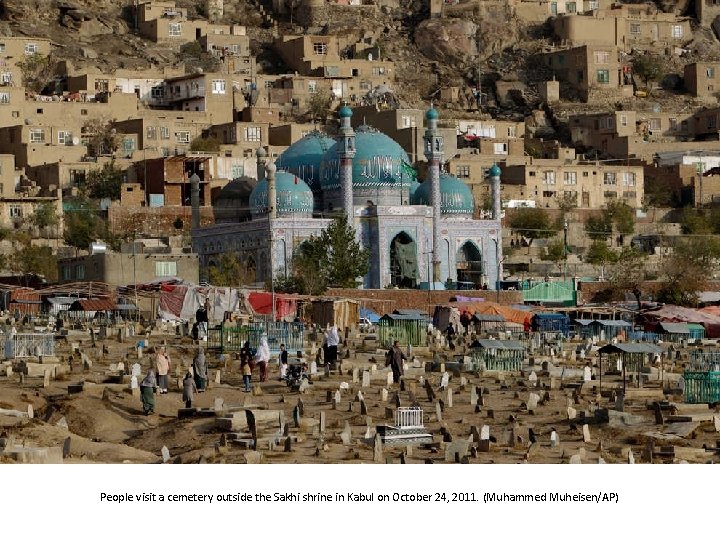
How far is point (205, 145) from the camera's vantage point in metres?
110

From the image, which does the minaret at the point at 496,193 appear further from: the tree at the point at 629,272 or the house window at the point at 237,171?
the house window at the point at 237,171

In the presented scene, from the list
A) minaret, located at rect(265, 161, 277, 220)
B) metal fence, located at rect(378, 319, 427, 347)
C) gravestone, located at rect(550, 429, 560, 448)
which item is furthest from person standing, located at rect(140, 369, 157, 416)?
minaret, located at rect(265, 161, 277, 220)

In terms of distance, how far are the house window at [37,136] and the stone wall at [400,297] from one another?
30.4 meters

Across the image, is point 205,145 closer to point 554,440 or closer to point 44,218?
point 44,218

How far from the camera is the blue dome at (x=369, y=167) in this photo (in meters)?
91.0

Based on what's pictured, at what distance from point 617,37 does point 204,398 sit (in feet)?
291

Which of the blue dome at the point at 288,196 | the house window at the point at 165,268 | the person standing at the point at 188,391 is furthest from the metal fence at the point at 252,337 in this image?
the blue dome at the point at 288,196

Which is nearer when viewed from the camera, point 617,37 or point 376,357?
point 376,357

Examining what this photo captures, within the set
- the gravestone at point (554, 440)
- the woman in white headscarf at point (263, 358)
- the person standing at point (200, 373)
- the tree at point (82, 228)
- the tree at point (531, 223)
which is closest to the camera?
the gravestone at point (554, 440)

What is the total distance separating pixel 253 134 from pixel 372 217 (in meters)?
24.0

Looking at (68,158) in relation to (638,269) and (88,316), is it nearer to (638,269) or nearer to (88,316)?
(638,269)
